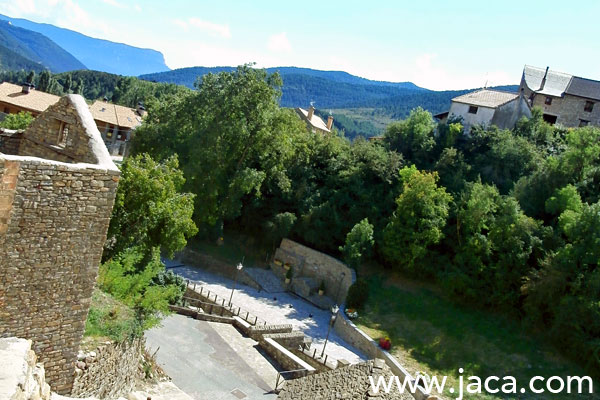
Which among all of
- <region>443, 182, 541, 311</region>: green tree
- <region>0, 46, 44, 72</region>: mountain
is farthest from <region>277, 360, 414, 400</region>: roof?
<region>0, 46, 44, 72</region>: mountain

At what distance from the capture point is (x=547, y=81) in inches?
1633

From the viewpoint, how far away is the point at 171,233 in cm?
1967

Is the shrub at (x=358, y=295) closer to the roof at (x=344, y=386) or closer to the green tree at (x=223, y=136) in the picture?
the green tree at (x=223, y=136)

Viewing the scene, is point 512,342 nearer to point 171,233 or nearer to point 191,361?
point 191,361

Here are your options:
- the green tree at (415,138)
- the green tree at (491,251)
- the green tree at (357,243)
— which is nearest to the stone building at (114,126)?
the green tree at (415,138)

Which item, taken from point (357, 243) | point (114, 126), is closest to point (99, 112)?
point (114, 126)

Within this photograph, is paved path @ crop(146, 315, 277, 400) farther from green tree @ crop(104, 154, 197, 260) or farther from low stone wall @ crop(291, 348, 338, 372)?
green tree @ crop(104, 154, 197, 260)

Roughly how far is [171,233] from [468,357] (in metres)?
14.3

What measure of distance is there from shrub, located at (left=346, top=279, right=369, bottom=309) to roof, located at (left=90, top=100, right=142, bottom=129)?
29585 mm

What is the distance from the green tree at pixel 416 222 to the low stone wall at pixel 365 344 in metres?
5.19

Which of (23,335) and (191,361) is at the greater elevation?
(23,335)

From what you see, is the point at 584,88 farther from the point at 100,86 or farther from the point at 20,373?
the point at 100,86

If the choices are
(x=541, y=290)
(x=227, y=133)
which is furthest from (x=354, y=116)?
(x=541, y=290)

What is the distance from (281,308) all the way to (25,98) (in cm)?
3534
